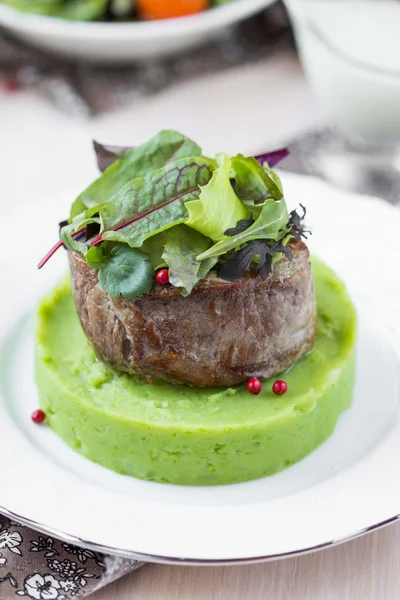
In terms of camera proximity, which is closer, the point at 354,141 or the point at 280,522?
the point at 280,522

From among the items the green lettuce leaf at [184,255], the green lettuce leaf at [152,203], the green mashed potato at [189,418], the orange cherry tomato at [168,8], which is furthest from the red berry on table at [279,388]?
the orange cherry tomato at [168,8]

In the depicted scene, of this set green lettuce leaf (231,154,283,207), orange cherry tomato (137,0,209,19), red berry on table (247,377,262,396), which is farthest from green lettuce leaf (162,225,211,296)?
orange cherry tomato (137,0,209,19)

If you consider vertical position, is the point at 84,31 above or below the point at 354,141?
above

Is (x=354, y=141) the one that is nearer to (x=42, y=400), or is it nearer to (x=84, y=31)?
(x=84, y=31)

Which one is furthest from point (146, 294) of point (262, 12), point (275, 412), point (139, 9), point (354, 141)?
point (262, 12)

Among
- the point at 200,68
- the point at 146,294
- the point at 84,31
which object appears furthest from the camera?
the point at 200,68
